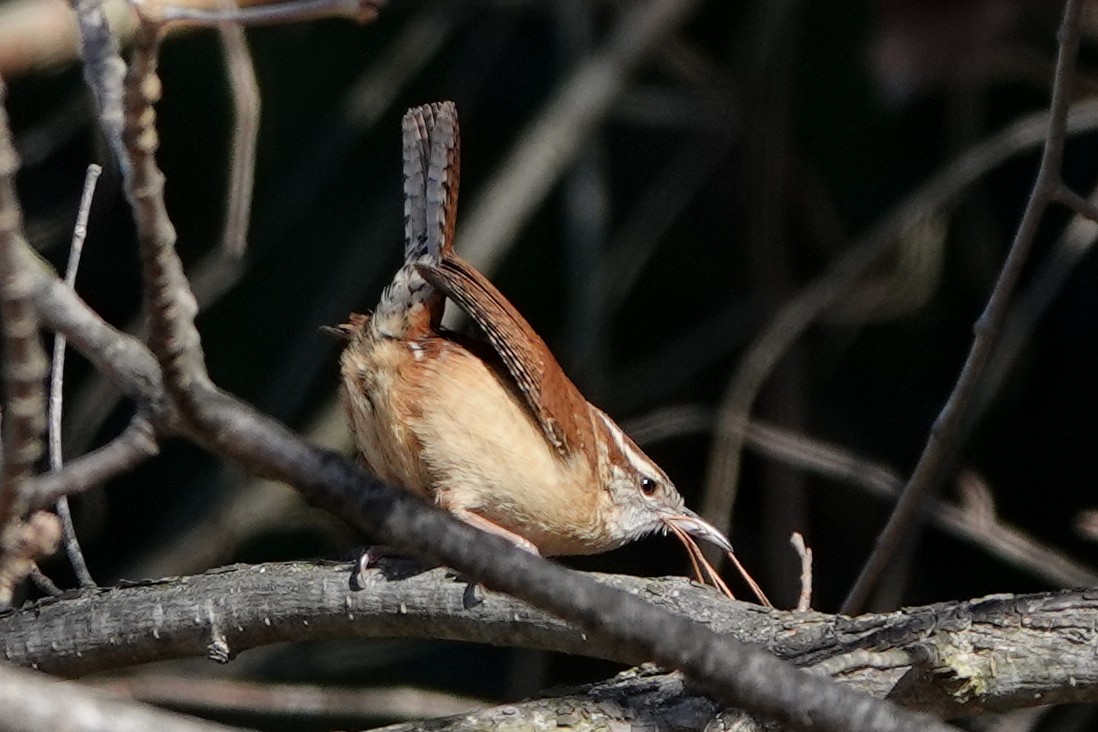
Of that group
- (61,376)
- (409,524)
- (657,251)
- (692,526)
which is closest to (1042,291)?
(692,526)

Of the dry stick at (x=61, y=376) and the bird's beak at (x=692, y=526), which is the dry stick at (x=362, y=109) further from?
the dry stick at (x=61, y=376)

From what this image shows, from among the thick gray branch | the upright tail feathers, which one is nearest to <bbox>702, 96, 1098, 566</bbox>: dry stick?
the upright tail feathers

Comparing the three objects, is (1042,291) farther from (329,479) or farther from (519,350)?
(329,479)

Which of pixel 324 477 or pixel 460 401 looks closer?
pixel 324 477

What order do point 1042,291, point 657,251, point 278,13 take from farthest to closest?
1. point 657,251
2. point 1042,291
3. point 278,13

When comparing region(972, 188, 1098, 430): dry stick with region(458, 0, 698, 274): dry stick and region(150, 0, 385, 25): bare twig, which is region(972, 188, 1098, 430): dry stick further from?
region(150, 0, 385, 25): bare twig

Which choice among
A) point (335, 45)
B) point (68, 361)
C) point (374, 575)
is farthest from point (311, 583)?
point (335, 45)
